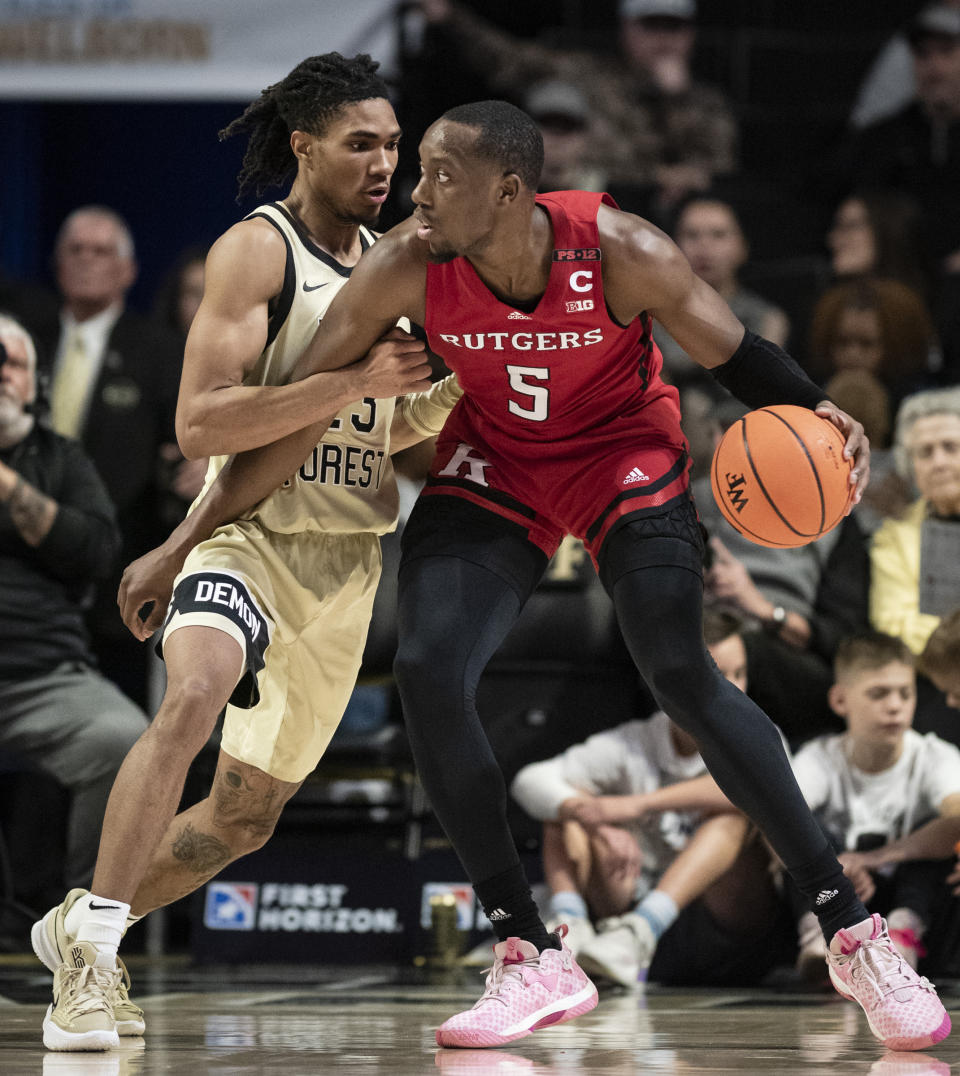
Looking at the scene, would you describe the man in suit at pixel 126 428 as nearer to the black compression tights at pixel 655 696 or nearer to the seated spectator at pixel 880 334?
the seated spectator at pixel 880 334

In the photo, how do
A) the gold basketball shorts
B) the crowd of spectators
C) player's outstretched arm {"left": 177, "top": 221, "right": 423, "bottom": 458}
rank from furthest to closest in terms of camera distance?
the crowd of spectators, the gold basketball shorts, player's outstretched arm {"left": 177, "top": 221, "right": 423, "bottom": 458}

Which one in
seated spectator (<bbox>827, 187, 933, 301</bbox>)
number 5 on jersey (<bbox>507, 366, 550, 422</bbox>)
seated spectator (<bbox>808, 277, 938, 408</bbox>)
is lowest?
number 5 on jersey (<bbox>507, 366, 550, 422</bbox>)

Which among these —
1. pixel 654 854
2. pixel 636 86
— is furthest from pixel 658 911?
pixel 636 86

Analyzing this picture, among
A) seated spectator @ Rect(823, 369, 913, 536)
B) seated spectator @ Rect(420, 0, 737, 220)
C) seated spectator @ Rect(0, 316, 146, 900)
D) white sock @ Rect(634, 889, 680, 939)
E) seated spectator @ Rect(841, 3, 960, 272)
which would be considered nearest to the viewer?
white sock @ Rect(634, 889, 680, 939)

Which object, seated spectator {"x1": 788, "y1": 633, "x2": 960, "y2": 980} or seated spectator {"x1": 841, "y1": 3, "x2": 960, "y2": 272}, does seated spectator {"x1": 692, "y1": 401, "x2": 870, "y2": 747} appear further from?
seated spectator {"x1": 841, "y1": 3, "x2": 960, "y2": 272}

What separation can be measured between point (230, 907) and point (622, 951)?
1520mm

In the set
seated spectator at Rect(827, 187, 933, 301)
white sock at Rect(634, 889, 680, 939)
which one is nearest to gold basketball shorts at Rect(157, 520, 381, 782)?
white sock at Rect(634, 889, 680, 939)

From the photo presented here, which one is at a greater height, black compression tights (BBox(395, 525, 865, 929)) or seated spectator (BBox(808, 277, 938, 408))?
seated spectator (BBox(808, 277, 938, 408))

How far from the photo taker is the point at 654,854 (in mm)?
5594

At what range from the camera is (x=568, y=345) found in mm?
3398

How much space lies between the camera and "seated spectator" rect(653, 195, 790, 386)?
22.7 feet

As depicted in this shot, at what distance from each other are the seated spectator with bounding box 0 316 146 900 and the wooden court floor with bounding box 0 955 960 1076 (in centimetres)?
70

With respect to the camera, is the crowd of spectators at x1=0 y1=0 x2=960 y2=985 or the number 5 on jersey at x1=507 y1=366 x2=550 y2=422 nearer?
the number 5 on jersey at x1=507 y1=366 x2=550 y2=422

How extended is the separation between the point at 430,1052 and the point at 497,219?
1621 millimetres
